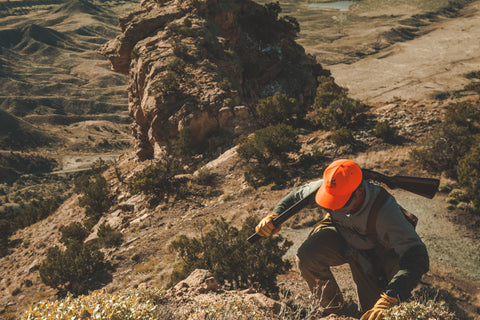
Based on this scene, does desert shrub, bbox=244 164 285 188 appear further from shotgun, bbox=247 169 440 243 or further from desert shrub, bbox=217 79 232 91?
shotgun, bbox=247 169 440 243

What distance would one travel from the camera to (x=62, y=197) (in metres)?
49.8

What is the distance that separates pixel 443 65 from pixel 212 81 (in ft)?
275

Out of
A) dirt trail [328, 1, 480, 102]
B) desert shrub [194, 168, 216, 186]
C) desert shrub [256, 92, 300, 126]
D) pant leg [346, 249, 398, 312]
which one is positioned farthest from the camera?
dirt trail [328, 1, 480, 102]

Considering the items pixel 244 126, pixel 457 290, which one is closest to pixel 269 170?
pixel 244 126

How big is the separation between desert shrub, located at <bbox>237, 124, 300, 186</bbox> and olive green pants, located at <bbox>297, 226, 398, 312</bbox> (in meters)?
8.75

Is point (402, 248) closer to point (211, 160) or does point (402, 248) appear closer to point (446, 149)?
point (446, 149)

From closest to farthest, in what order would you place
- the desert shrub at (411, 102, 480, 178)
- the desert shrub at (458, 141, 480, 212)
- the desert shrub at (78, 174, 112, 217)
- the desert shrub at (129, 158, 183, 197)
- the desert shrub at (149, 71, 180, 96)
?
1. the desert shrub at (458, 141, 480, 212)
2. the desert shrub at (411, 102, 480, 178)
3. the desert shrub at (129, 158, 183, 197)
4. the desert shrub at (78, 174, 112, 217)
5. the desert shrub at (149, 71, 180, 96)

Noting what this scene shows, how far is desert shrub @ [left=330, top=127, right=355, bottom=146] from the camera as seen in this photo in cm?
1388

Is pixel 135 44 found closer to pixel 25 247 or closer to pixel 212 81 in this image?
pixel 212 81

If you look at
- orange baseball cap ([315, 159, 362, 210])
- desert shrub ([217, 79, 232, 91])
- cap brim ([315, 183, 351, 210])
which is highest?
orange baseball cap ([315, 159, 362, 210])

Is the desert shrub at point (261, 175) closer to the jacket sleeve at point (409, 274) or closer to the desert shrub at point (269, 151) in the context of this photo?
the desert shrub at point (269, 151)

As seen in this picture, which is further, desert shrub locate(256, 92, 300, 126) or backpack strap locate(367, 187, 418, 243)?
desert shrub locate(256, 92, 300, 126)

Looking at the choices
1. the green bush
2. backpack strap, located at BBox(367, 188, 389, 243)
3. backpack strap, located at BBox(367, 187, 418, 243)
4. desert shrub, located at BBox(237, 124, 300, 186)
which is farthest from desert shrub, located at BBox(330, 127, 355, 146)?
the green bush

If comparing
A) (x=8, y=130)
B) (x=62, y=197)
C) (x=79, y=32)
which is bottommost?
(x=62, y=197)
